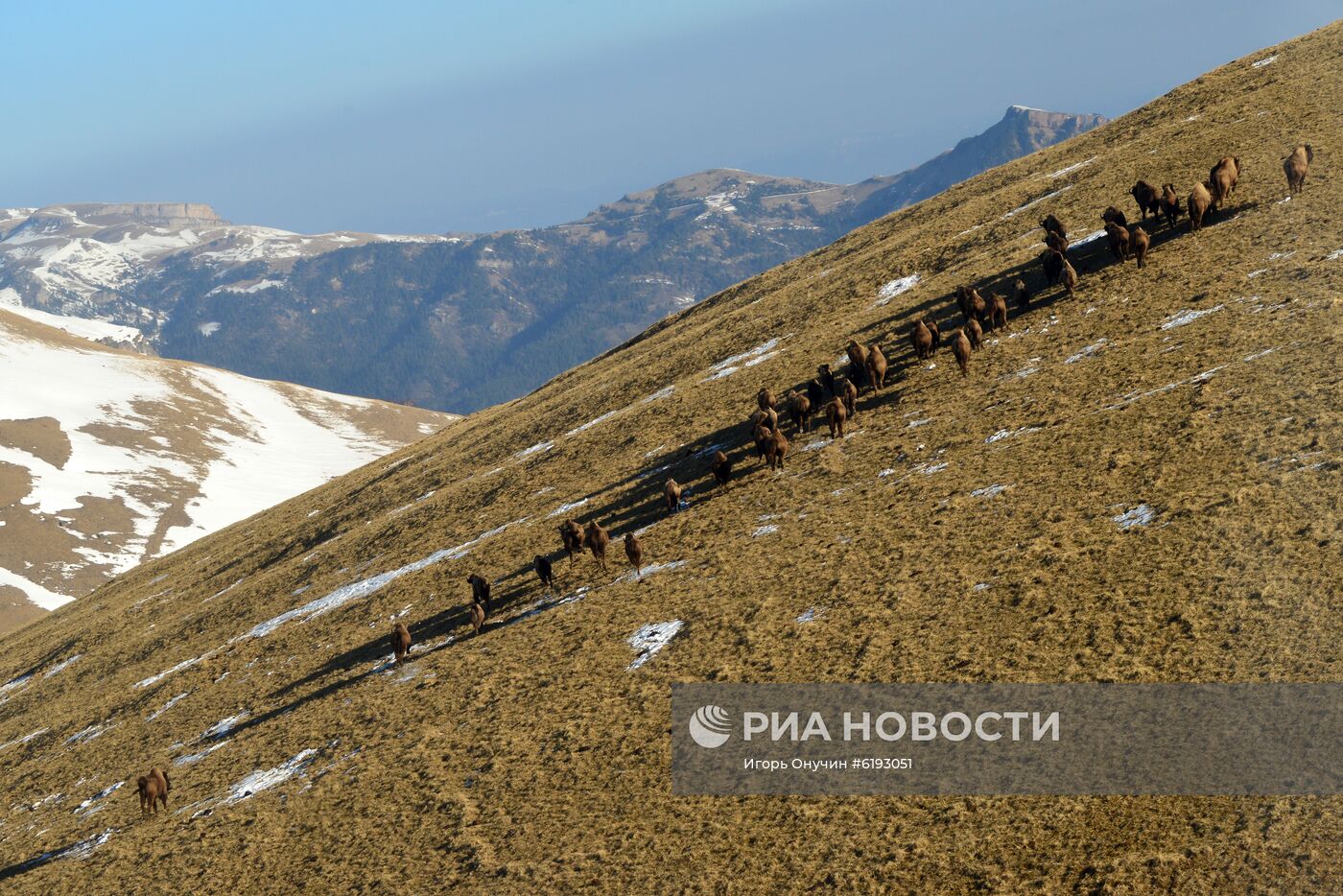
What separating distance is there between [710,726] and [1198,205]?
30.3 m

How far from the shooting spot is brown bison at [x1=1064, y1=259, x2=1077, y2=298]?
3691cm

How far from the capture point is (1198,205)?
36.5 meters

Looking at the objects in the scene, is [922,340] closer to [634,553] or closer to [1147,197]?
[1147,197]

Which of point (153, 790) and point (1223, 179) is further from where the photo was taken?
point (1223, 179)

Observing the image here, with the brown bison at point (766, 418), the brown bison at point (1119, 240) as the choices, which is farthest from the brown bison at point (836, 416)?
the brown bison at point (1119, 240)

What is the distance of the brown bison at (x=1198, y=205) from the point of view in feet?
119

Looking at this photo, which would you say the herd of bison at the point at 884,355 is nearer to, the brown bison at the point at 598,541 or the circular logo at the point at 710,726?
the brown bison at the point at 598,541

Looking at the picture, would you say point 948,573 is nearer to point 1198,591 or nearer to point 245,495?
point 1198,591

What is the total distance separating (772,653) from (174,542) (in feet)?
473

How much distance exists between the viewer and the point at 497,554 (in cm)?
3812

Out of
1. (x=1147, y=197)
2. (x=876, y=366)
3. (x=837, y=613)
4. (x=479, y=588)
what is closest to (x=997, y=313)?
(x=876, y=366)

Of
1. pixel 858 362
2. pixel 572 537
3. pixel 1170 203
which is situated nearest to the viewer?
pixel 572 537

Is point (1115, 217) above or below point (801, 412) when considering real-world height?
above

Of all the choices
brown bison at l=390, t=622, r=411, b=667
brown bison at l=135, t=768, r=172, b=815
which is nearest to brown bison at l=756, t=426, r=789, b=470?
brown bison at l=390, t=622, r=411, b=667
